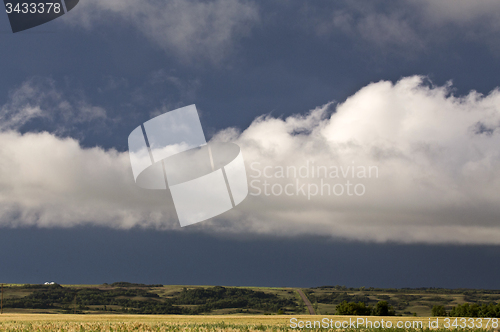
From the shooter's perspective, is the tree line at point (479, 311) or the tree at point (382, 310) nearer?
the tree line at point (479, 311)

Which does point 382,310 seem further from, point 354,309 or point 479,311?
point 479,311

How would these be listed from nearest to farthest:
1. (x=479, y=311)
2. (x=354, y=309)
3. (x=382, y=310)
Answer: (x=479, y=311)
(x=354, y=309)
(x=382, y=310)

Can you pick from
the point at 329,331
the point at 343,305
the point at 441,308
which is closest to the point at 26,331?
the point at 329,331

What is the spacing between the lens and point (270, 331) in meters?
25.9

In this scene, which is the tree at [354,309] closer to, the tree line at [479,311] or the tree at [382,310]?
the tree at [382,310]

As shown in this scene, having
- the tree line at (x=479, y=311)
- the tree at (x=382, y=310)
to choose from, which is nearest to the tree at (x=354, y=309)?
the tree at (x=382, y=310)

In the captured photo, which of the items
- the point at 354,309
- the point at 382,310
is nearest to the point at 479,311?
the point at 382,310

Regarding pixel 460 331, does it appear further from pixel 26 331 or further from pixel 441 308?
pixel 441 308

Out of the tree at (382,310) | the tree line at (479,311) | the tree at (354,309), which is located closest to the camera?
the tree line at (479,311)

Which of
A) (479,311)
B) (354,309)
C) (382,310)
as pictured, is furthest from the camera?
(382,310)

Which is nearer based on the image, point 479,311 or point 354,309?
point 479,311

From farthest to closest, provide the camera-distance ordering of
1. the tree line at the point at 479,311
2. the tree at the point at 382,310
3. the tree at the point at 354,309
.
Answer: the tree at the point at 382,310 → the tree at the point at 354,309 → the tree line at the point at 479,311

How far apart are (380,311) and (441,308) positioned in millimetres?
49727

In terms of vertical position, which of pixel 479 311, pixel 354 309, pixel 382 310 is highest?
pixel 354 309
